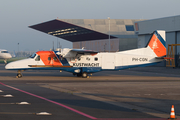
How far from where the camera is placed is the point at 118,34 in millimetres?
74812

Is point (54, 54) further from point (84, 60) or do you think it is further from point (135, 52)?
point (135, 52)

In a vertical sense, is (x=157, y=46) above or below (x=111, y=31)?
below

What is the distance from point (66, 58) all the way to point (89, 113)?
59.5 ft

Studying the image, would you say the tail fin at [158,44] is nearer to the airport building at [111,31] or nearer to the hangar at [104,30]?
the airport building at [111,31]

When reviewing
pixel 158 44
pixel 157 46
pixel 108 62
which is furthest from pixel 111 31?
pixel 108 62

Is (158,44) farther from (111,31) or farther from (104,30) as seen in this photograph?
(104,30)

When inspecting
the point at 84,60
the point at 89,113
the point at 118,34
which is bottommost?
the point at 89,113

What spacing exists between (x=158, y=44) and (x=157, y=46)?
0.38 meters

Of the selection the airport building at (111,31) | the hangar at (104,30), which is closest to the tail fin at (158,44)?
the airport building at (111,31)

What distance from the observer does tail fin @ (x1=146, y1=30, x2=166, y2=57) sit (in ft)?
98.1

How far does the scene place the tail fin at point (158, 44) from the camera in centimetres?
2989

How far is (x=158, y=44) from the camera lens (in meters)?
30.3

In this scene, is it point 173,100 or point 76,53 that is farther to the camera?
point 76,53

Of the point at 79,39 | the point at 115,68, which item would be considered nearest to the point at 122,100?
the point at 115,68
